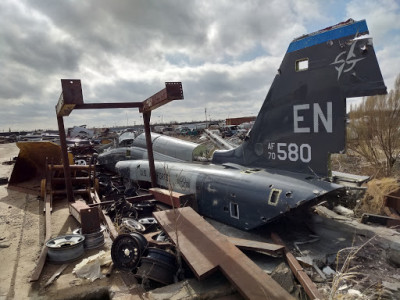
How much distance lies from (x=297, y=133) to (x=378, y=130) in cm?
1143

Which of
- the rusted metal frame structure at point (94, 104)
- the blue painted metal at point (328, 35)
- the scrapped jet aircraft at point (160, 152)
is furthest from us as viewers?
the scrapped jet aircraft at point (160, 152)

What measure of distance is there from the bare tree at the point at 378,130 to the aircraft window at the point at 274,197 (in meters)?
10.7

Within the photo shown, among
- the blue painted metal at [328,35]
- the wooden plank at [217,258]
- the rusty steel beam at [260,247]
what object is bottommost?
the rusty steel beam at [260,247]

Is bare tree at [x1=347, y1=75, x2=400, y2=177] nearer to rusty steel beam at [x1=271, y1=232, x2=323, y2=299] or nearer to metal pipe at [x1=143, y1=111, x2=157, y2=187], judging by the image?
metal pipe at [x1=143, y1=111, x2=157, y2=187]

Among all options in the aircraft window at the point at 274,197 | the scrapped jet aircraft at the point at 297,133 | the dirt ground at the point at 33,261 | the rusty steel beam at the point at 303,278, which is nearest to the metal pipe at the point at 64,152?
the dirt ground at the point at 33,261

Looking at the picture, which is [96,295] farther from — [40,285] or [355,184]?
[355,184]

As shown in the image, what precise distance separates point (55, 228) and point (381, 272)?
7.48m

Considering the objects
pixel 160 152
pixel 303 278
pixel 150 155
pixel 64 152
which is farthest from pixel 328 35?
pixel 64 152

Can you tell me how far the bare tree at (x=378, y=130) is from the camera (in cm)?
1448

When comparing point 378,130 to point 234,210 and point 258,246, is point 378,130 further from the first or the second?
point 258,246

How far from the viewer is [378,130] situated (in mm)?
15070

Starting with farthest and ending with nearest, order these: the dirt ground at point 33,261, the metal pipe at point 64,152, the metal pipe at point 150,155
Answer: the metal pipe at point 150,155
the metal pipe at point 64,152
the dirt ground at point 33,261

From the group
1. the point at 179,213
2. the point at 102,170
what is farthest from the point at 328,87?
the point at 102,170

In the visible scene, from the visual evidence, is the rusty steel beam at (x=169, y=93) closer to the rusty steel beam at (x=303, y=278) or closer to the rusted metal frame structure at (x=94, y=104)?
the rusted metal frame structure at (x=94, y=104)
